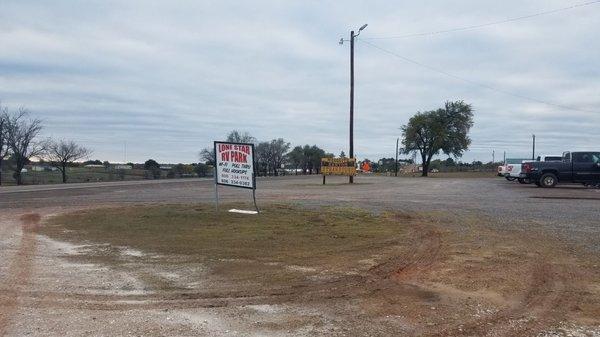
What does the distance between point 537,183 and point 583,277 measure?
A: 78.8 ft

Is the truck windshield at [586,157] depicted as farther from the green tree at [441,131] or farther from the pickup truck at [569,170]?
the green tree at [441,131]

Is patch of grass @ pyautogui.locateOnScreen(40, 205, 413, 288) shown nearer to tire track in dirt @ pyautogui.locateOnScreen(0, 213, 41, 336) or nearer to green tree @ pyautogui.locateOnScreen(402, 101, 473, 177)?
tire track in dirt @ pyautogui.locateOnScreen(0, 213, 41, 336)

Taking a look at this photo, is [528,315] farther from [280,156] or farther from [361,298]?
[280,156]

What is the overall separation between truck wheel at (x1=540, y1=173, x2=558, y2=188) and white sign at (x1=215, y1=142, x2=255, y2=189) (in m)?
18.9

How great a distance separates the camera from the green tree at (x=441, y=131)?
76125 mm

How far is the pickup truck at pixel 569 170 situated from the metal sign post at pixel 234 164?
60.8 feet

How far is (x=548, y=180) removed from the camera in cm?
2991

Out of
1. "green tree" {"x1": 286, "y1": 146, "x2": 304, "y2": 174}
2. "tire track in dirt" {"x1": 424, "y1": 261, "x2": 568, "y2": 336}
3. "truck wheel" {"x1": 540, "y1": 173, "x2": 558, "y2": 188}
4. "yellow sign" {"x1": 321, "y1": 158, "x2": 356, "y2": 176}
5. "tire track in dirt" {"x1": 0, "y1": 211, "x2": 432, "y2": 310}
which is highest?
"green tree" {"x1": 286, "y1": 146, "x2": 304, "y2": 174}

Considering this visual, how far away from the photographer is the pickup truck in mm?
28766

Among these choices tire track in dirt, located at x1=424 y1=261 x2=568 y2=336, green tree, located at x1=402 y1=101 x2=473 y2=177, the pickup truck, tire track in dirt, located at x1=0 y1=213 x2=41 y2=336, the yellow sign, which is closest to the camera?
tire track in dirt, located at x1=424 y1=261 x2=568 y2=336

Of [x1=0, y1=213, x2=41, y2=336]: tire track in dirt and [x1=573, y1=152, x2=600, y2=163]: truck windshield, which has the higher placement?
[x1=573, y1=152, x2=600, y2=163]: truck windshield

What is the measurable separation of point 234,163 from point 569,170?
1961cm

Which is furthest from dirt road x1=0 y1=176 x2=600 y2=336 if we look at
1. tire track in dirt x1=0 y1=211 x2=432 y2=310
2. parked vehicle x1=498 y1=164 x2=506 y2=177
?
parked vehicle x1=498 y1=164 x2=506 y2=177

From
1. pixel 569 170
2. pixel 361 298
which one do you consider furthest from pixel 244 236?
pixel 569 170
